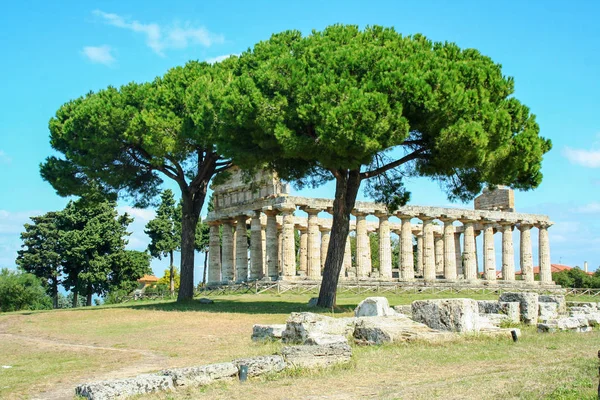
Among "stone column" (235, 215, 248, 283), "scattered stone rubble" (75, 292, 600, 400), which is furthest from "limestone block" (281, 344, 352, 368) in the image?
"stone column" (235, 215, 248, 283)

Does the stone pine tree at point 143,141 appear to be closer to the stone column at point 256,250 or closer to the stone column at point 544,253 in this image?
the stone column at point 256,250

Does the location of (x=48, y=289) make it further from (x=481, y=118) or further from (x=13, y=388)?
(x=13, y=388)

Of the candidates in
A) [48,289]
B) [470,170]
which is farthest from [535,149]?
[48,289]

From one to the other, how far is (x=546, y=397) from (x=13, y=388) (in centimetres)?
782

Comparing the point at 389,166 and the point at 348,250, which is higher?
the point at 389,166

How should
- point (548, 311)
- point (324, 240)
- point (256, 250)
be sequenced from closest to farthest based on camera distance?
point (548, 311) → point (256, 250) → point (324, 240)

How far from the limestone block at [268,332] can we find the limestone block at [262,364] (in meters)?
4.30

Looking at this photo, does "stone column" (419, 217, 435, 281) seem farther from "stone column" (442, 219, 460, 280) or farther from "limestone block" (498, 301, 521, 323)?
"limestone block" (498, 301, 521, 323)

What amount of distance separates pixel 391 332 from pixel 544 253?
1831 inches

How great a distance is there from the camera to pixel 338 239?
78.3 feet

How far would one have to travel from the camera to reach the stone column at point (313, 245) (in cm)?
4438

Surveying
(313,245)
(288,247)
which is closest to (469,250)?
(313,245)

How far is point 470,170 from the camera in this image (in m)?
25.6

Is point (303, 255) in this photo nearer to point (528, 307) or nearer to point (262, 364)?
point (528, 307)
